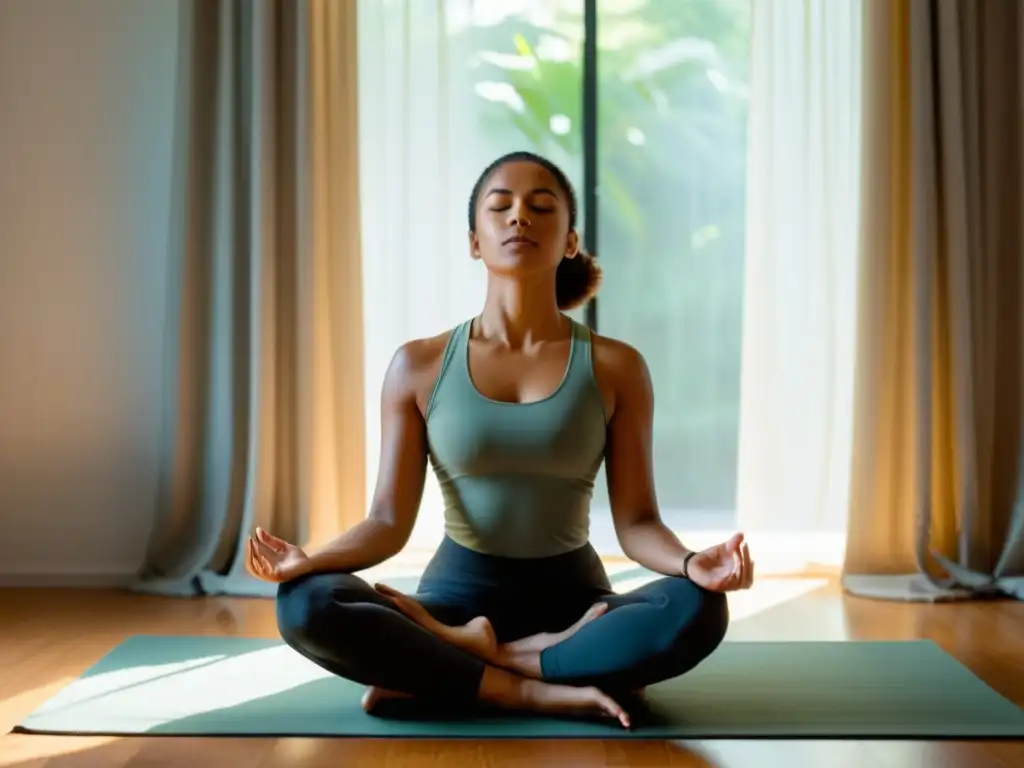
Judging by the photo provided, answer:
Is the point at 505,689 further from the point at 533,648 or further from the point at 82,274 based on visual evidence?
the point at 82,274

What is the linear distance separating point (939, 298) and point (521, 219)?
1.67m

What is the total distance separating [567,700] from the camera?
196 centimetres

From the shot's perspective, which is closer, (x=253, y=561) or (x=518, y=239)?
(x=253, y=561)

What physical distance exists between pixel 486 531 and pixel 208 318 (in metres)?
1.52

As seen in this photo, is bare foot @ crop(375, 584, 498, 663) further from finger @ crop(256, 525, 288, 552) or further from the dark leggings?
finger @ crop(256, 525, 288, 552)

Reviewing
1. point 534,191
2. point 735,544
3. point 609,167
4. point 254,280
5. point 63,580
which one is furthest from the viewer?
point 609,167

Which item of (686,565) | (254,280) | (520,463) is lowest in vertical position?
(686,565)

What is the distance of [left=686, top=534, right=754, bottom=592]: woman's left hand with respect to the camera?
180 centimetres

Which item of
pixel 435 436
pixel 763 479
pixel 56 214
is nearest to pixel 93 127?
pixel 56 214

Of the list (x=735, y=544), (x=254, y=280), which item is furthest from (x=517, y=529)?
(x=254, y=280)

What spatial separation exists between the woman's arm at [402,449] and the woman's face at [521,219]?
0.22 m

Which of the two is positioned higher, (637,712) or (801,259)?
(801,259)

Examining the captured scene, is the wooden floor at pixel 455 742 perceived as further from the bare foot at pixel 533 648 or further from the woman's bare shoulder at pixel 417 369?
the woman's bare shoulder at pixel 417 369

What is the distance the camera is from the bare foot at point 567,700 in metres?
1.94
